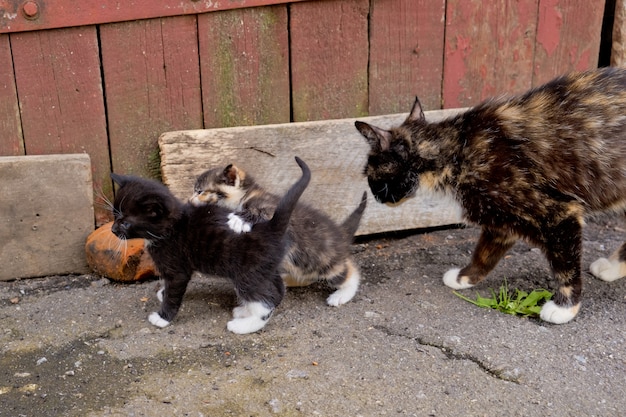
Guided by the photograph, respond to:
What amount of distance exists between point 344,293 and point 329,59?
1582 millimetres

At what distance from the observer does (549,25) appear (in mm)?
5234

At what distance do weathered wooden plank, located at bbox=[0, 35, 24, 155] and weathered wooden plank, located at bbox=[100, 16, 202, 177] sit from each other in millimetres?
540

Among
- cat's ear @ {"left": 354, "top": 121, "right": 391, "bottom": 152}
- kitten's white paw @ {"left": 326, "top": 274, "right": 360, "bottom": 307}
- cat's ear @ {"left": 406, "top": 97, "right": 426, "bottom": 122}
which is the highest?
cat's ear @ {"left": 406, "top": 97, "right": 426, "bottom": 122}

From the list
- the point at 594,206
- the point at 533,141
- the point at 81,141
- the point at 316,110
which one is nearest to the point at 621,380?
the point at 594,206

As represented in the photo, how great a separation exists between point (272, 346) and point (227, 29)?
2.03m

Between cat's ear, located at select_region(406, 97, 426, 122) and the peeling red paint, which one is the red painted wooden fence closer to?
the peeling red paint

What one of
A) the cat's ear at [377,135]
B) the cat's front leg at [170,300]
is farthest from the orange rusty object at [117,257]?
the cat's ear at [377,135]

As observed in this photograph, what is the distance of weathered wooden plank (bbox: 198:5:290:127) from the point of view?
4648mm

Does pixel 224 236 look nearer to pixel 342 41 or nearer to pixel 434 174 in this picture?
pixel 434 174

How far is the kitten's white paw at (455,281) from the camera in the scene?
182 inches

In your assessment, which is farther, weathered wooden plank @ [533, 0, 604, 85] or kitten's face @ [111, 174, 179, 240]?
weathered wooden plank @ [533, 0, 604, 85]

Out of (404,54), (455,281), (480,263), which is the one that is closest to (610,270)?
(480,263)

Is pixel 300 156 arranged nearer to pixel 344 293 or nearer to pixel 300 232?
pixel 300 232

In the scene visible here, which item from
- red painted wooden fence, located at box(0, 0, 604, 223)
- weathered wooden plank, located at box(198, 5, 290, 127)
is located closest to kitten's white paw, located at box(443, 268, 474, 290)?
red painted wooden fence, located at box(0, 0, 604, 223)
